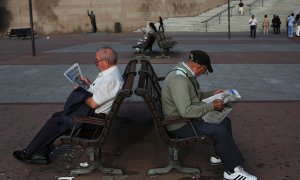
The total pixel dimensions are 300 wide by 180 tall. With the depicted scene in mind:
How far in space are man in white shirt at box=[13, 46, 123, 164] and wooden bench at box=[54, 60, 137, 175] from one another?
0.14m

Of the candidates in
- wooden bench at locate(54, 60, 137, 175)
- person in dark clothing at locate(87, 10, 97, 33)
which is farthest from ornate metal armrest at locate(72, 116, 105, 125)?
person in dark clothing at locate(87, 10, 97, 33)

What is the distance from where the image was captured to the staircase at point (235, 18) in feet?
104

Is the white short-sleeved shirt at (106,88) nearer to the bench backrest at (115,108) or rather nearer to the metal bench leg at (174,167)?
the bench backrest at (115,108)

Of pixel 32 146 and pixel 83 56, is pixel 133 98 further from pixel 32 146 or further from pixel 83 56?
pixel 83 56

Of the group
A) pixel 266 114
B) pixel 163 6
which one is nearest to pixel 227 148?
pixel 266 114

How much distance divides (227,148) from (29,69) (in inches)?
347

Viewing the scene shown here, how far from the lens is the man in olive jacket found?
177 inches

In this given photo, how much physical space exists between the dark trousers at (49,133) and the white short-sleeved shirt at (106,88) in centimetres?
39

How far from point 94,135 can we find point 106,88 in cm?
50

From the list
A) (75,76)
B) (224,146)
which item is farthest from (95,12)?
(224,146)

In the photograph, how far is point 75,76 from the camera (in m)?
5.30

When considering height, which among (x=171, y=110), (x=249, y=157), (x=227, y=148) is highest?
(x=171, y=110)

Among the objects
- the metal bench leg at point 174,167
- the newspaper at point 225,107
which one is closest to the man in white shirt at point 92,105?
the metal bench leg at point 174,167

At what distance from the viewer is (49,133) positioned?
497 centimetres
